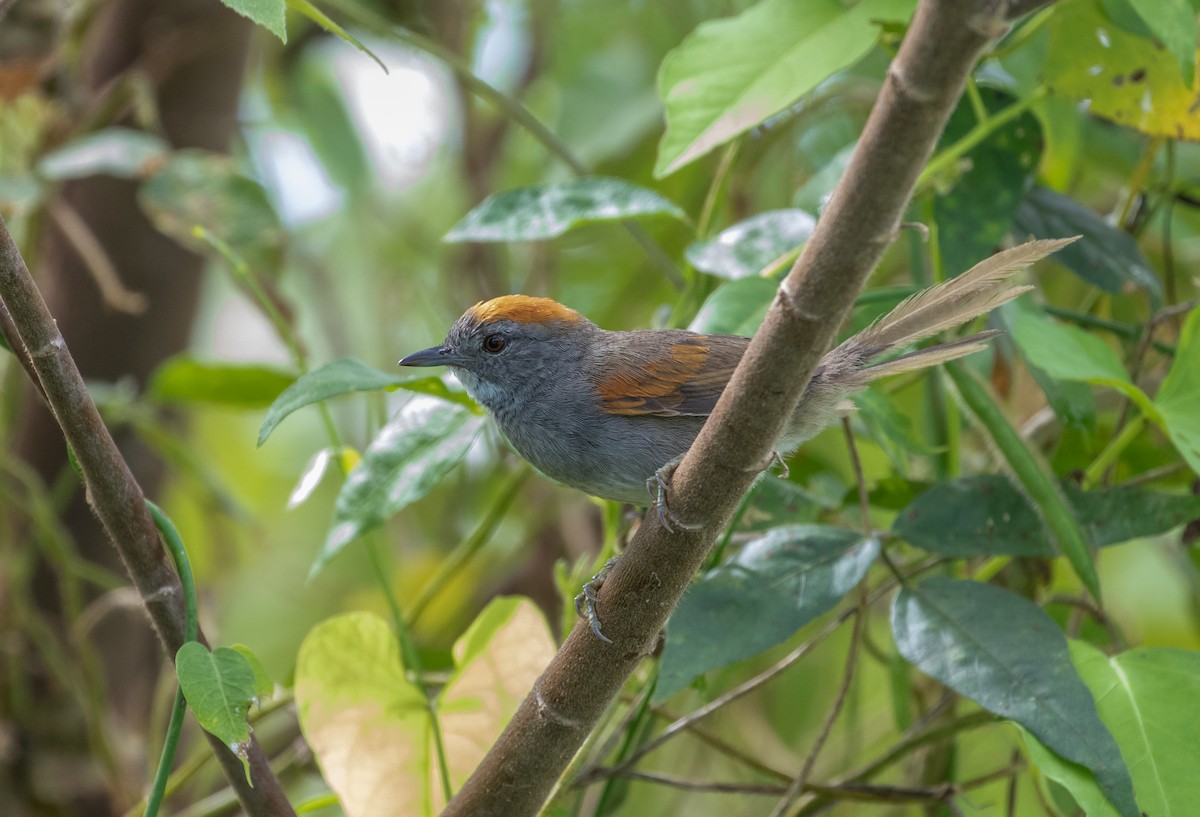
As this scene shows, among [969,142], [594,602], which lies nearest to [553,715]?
[594,602]

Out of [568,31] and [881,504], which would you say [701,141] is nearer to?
[881,504]

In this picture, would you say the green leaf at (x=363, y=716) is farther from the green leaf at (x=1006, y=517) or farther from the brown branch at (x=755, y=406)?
the green leaf at (x=1006, y=517)

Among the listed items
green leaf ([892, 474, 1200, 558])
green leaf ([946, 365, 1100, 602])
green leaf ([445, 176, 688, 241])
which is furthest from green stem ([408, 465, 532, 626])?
green leaf ([946, 365, 1100, 602])

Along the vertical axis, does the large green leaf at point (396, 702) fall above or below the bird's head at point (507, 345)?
below

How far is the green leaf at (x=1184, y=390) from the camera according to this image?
6.63ft

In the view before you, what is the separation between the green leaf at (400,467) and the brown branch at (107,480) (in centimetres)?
46

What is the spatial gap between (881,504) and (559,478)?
71 centimetres

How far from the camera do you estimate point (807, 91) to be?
202 centimetres

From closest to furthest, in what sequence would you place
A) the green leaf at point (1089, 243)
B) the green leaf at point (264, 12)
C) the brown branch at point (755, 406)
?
the brown branch at point (755, 406), the green leaf at point (264, 12), the green leaf at point (1089, 243)

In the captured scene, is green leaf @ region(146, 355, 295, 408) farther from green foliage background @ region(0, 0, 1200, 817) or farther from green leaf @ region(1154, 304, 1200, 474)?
green leaf @ region(1154, 304, 1200, 474)

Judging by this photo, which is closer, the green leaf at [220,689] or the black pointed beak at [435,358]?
the green leaf at [220,689]

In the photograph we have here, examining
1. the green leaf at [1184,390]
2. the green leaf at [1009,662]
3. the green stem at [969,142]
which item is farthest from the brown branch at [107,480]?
the green leaf at [1184,390]

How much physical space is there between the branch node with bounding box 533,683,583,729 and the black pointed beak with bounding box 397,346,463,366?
Result: 1.18m

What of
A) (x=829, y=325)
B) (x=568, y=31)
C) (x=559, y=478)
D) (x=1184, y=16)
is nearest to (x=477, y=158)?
(x=568, y=31)
